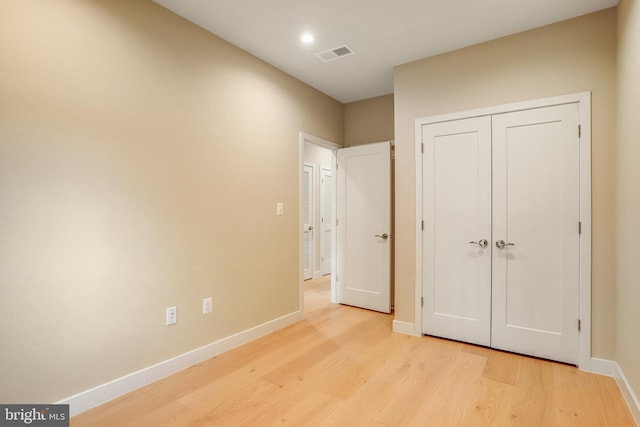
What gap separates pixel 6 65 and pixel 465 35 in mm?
3206

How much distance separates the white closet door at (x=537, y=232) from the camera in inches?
96.5

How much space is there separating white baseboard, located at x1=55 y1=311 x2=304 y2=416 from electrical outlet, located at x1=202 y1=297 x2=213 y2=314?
0.94 ft

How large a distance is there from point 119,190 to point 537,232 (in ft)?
10.6

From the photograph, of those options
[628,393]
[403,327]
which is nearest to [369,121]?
[403,327]

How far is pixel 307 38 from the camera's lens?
2736 mm

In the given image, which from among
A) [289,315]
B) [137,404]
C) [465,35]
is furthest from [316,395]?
[465,35]

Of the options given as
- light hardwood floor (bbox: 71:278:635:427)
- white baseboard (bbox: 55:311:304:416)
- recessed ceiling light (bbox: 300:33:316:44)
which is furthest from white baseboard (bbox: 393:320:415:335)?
recessed ceiling light (bbox: 300:33:316:44)

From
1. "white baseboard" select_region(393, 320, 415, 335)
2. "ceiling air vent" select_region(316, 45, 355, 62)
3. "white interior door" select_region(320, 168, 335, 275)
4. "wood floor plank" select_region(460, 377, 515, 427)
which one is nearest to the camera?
"wood floor plank" select_region(460, 377, 515, 427)

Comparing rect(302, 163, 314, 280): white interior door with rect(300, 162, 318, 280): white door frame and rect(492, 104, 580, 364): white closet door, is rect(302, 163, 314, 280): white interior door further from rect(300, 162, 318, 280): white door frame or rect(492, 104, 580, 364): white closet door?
rect(492, 104, 580, 364): white closet door

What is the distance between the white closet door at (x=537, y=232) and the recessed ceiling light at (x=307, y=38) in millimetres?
1775

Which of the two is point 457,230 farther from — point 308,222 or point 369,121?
point 308,222

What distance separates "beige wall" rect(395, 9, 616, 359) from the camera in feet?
7.63

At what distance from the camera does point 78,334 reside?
74.2 inches

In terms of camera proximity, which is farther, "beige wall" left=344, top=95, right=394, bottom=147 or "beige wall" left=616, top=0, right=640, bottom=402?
"beige wall" left=344, top=95, right=394, bottom=147
